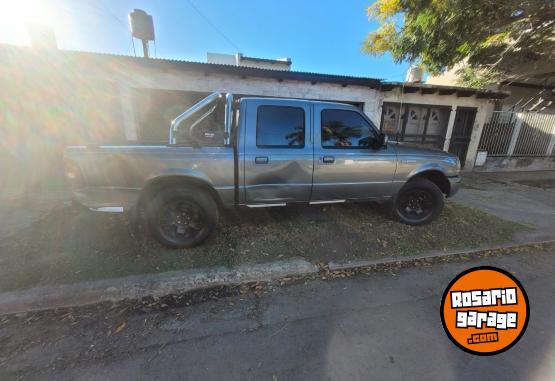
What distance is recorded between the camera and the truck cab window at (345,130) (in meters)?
3.65

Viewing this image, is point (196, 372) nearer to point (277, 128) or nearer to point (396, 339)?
point (396, 339)

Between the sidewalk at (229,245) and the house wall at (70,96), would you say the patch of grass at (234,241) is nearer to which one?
the sidewalk at (229,245)

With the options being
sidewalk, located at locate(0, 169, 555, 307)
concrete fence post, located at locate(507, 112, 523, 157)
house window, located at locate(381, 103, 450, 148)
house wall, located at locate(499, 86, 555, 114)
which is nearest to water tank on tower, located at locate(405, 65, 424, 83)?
house window, located at locate(381, 103, 450, 148)

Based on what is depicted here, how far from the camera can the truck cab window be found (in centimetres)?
365

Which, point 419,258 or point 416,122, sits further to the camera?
point 416,122

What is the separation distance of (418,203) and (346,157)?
177cm

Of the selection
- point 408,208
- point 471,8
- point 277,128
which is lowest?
point 408,208

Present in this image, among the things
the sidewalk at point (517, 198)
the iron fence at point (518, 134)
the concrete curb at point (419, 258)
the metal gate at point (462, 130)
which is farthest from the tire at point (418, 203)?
the iron fence at point (518, 134)

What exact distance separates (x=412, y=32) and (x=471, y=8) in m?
1.44

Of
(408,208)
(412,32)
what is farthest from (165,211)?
(412,32)

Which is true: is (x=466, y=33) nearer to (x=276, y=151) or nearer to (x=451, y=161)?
(x=451, y=161)

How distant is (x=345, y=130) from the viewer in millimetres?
3752

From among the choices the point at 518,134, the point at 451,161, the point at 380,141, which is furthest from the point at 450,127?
the point at 380,141

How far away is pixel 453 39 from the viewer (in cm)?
716
